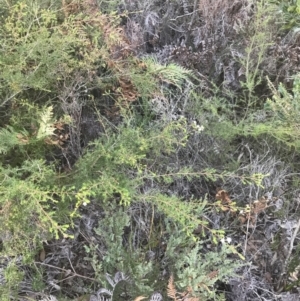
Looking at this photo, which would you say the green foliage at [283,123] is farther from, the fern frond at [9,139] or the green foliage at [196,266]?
the fern frond at [9,139]

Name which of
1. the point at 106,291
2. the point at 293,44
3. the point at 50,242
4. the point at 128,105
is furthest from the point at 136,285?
the point at 293,44

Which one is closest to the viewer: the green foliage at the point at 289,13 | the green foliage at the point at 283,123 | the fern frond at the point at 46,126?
the fern frond at the point at 46,126

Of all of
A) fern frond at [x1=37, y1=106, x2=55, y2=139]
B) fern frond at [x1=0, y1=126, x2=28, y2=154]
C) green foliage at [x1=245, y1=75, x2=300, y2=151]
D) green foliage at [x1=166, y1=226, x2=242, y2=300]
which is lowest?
green foliage at [x1=166, y1=226, x2=242, y2=300]

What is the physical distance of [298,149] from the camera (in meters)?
1.77

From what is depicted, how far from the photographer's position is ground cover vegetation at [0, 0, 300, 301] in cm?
148

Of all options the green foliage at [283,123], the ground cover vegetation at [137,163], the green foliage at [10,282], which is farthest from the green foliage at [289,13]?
the green foliage at [10,282]

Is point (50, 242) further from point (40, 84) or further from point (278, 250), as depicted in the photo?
point (278, 250)

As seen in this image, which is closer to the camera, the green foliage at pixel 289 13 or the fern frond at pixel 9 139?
the fern frond at pixel 9 139

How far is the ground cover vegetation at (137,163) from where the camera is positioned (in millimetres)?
1480

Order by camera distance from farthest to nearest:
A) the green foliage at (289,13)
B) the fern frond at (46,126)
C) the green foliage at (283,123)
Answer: the green foliage at (289,13), the green foliage at (283,123), the fern frond at (46,126)

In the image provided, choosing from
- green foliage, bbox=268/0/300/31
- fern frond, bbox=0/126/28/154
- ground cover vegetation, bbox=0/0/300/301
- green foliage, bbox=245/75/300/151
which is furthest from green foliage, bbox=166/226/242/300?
green foliage, bbox=268/0/300/31

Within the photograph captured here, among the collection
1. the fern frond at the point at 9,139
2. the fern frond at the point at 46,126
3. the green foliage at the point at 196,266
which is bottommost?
the green foliage at the point at 196,266

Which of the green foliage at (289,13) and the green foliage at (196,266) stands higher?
the green foliage at (289,13)

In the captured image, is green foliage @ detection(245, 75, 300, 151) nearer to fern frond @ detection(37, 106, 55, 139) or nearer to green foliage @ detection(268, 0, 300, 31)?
green foliage @ detection(268, 0, 300, 31)
